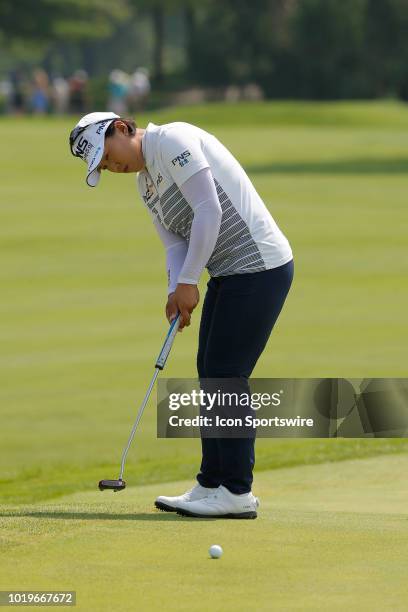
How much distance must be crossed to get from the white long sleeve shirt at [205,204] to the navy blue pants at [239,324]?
0.20 feet

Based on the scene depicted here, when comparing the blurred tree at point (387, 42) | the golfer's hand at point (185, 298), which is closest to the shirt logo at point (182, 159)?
the golfer's hand at point (185, 298)

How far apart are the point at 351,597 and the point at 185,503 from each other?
1.71 m

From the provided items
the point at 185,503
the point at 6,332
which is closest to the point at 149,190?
the point at 185,503

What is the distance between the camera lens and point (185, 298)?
6355 mm

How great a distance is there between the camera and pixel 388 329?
15555mm

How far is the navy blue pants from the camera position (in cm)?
Result: 634

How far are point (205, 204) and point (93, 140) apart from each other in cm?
52

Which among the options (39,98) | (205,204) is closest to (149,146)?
(205,204)

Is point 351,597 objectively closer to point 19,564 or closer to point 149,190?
point 19,564

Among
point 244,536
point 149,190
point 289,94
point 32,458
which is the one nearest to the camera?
point 244,536

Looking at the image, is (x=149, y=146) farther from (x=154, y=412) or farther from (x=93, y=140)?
(x=154, y=412)

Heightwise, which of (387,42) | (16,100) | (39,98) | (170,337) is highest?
(170,337)

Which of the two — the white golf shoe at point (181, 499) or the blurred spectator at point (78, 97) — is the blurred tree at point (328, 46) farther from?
the white golf shoe at point (181, 499)

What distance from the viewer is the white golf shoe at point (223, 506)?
6410 millimetres
